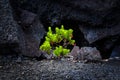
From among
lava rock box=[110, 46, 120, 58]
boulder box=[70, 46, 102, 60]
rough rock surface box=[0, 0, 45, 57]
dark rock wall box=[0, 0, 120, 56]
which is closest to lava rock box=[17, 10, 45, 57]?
rough rock surface box=[0, 0, 45, 57]

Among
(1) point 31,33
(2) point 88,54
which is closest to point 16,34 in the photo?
(1) point 31,33

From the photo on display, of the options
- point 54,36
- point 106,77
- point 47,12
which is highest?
point 47,12

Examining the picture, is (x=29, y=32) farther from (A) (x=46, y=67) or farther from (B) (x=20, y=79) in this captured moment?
(B) (x=20, y=79)

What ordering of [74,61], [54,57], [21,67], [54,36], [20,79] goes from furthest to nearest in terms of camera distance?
[54,36]
[54,57]
[74,61]
[21,67]
[20,79]

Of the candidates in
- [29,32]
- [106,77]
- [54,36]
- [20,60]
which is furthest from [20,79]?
[54,36]

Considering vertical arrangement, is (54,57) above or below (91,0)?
below

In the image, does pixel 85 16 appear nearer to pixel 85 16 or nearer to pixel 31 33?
pixel 85 16
